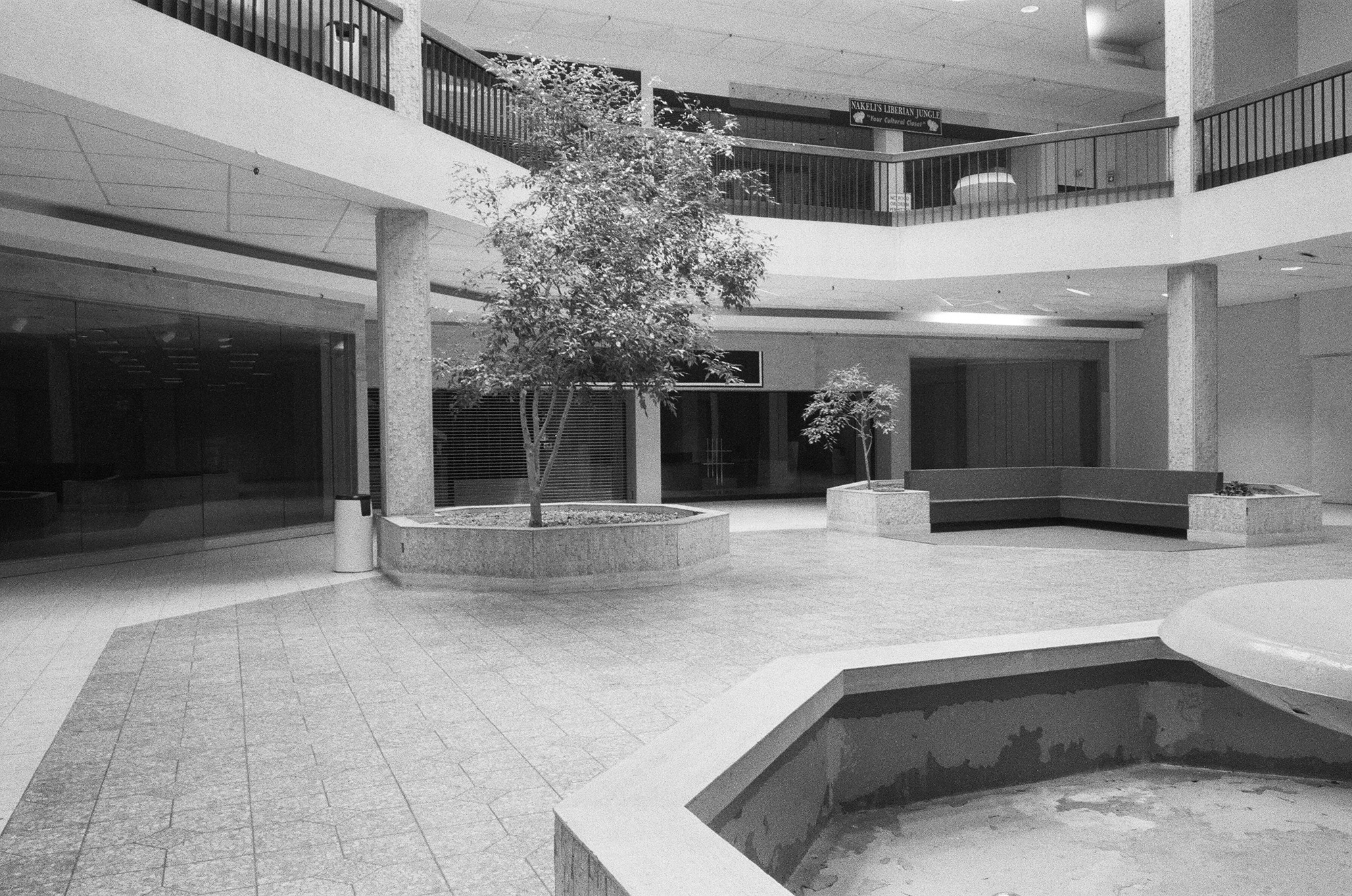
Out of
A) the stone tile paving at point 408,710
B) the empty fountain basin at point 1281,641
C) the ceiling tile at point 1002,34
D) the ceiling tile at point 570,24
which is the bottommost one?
the stone tile paving at point 408,710

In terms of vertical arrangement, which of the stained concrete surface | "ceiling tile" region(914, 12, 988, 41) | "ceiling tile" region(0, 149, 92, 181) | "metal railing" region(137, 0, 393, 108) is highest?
"ceiling tile" region(914, 12, 988, 41)

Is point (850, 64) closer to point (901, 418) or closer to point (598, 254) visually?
point (901, 418)

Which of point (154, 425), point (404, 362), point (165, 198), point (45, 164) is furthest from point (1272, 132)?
point (154, 425)

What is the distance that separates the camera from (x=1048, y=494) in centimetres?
1620

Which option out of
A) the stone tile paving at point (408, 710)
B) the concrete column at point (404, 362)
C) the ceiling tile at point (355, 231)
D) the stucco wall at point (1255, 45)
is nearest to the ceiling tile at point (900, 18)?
the stucco wall at point (1255, 45)

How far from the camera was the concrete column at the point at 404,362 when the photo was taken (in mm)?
10195

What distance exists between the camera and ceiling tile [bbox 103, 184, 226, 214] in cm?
945

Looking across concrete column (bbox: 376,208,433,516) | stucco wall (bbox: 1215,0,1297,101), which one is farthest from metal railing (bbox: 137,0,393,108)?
stucco wall (bbox: 1215,0,1297,101)

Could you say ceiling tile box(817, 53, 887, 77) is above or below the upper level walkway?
above

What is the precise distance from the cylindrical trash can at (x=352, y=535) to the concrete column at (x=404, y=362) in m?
0.31

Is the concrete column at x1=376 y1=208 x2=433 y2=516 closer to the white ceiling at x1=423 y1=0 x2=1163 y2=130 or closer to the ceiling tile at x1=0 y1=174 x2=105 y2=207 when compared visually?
the ceiling tile at x1=0 y1=174 x2=105 y2=207

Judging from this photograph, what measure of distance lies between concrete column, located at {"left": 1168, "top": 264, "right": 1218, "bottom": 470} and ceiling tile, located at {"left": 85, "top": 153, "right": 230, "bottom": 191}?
1240 centimetres

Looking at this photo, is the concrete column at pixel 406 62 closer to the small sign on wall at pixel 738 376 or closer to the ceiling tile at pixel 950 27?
the ceiling tile at pixel 950 27

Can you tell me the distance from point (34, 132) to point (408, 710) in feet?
18.7
